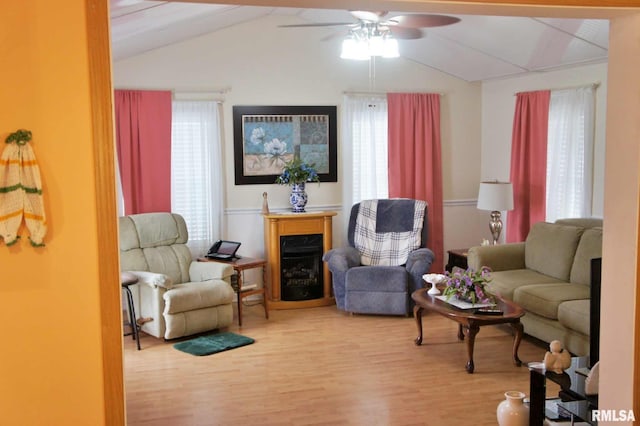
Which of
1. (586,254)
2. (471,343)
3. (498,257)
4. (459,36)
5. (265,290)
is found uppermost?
(459,36)

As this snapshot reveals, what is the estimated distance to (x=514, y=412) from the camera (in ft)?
11.5

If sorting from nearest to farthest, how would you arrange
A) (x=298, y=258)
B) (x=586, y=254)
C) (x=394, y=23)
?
(x=394, y=23), (x=586, y=254), (x=298, y=258)

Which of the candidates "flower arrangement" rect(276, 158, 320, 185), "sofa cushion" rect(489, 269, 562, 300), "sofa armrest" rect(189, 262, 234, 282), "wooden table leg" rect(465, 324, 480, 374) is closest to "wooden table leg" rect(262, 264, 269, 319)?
"sofa armrest" rect(189, 262, 234, 282)

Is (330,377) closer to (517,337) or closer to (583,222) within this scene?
(517,337)

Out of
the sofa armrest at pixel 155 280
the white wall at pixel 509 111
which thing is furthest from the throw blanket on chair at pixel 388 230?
the sofa armrest at pixel 155 280

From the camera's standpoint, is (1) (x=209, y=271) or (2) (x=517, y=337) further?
(1) (x=209, y=271)

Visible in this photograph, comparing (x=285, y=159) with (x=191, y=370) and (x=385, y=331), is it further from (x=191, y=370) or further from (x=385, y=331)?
(x=191, y=370)

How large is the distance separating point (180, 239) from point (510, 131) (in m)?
3.72

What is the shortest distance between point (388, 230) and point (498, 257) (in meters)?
1.19

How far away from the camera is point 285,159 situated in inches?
283

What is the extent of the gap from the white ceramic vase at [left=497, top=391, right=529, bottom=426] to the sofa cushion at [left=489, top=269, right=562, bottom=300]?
2.29 m

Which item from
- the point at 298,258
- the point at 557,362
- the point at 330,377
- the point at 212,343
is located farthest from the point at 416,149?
the point at 557,362

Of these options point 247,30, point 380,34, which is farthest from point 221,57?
point 380,34

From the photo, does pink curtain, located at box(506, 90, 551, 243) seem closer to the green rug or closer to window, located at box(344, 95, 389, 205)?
window, located at box(344, 95, 389, 205)
